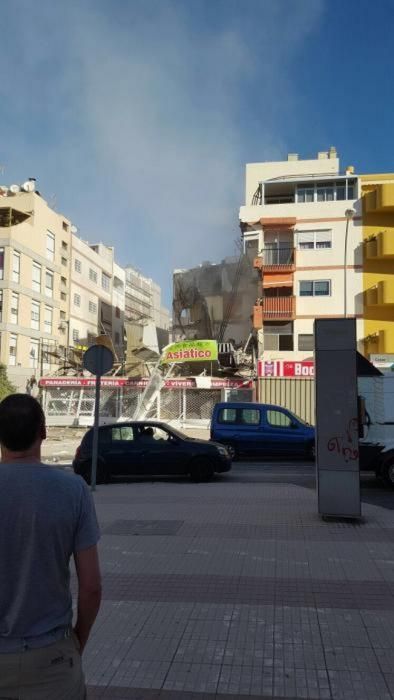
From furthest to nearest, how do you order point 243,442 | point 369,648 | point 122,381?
point 122,381 < point 243,442 < point 369,648

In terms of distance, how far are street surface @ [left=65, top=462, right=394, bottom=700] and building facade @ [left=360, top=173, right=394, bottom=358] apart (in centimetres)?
2402

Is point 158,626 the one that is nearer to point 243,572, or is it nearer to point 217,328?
point 243,572

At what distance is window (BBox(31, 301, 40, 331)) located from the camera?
4352 centimetres

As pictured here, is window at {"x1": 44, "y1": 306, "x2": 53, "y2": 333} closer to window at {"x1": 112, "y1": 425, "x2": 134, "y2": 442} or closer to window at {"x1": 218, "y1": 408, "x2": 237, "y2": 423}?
window at {"x1": 218, "y1": 408, "x2": 237, "y2": 423}

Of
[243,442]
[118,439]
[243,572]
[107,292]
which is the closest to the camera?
[243,572]

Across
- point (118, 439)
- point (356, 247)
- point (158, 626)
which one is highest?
point (356, 247)

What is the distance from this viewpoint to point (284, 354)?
32.4 metres

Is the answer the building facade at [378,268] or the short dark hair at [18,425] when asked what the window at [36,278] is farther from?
the short dark hair at [18,425]

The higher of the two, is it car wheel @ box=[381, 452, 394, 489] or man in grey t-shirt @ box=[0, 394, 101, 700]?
man in grey t-shirt @ box=[0, 394, 101, 700]

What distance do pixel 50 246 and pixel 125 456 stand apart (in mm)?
36999

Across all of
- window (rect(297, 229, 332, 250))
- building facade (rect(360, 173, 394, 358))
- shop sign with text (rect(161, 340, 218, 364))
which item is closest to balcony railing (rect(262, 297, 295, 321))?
window (rect(297, 229, 332, 250))

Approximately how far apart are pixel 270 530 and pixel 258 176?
1425 inches

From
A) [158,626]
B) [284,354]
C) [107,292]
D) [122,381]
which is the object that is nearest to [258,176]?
[284,354]

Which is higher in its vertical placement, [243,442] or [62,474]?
[62,474]
